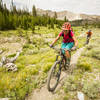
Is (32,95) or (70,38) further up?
(70,38)

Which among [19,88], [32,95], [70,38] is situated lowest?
[32,95]

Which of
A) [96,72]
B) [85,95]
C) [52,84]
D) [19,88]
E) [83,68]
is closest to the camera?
[85,95]

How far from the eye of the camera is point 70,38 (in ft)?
13.5

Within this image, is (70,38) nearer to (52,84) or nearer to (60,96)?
(52,84)

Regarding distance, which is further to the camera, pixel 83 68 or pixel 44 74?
pixel 83 68

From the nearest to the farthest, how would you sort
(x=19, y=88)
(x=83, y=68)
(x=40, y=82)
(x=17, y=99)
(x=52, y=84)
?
(x=17, y=99), (x=19, y=88), (x=52, y=84), (x=40, y=82), (x=83, y=68)

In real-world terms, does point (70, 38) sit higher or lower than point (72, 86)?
higher

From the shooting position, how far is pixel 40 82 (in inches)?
148

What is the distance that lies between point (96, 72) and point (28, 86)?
3.71m

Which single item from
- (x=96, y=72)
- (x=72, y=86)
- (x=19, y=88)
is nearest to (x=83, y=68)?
(x=96, y=72)

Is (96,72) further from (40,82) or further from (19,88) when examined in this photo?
(19,88)

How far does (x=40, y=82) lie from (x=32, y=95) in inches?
28.4

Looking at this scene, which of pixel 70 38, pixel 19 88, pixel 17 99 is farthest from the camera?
pixel 70 38

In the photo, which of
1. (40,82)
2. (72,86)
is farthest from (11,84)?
(72,86)
